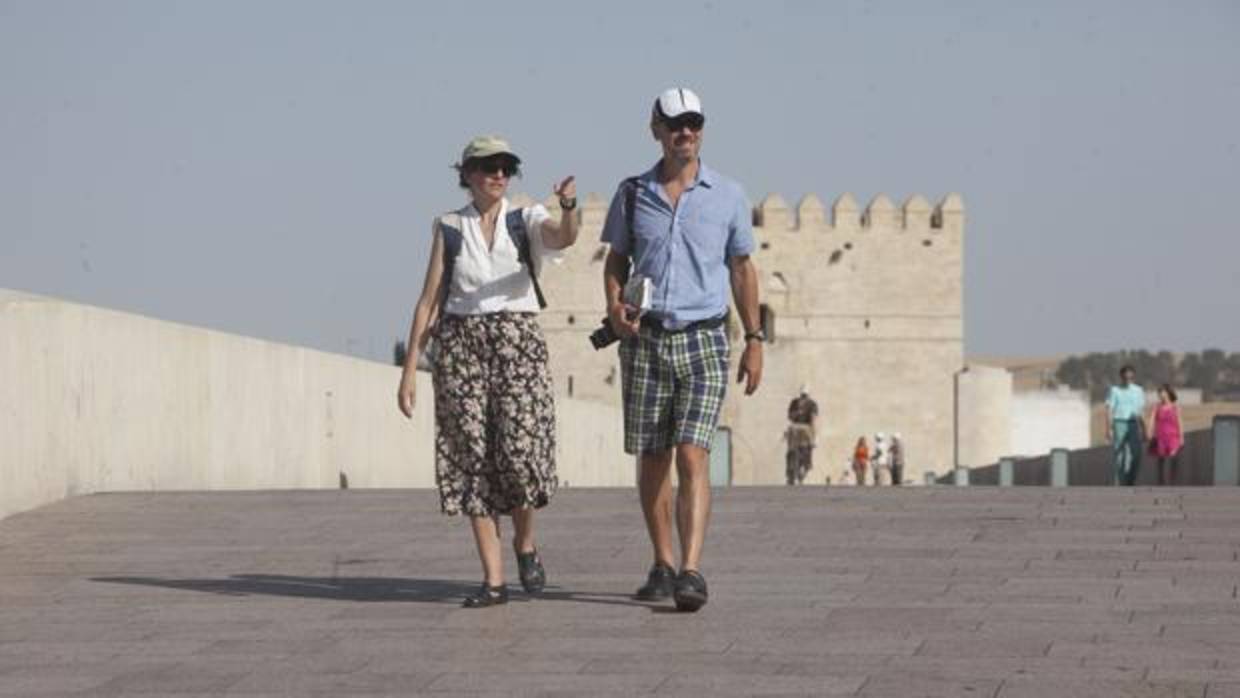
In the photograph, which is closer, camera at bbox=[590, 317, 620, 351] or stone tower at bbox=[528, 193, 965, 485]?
camera at bbox=[590, 317, 620, 351]

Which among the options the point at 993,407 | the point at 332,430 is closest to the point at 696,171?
the point at 332,430

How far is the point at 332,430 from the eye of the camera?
1962cm

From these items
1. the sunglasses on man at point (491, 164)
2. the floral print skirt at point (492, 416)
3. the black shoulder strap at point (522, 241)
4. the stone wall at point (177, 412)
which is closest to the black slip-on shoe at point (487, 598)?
the floral print skirt at point (492, 416)

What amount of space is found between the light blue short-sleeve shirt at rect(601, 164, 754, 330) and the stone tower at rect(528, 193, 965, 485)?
2825 inches

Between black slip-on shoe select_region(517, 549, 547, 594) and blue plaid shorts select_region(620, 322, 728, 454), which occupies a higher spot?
blue plaid shorts select_region(620, 322, 728, 454)

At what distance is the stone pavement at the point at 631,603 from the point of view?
23.9 feet

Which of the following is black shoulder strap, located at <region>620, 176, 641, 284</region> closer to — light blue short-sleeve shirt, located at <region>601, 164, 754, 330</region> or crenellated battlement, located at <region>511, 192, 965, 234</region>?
light blue short-sleeve shirt, located at <region>601, 164, 754, 330</region>

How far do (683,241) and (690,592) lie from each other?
1.13 meters

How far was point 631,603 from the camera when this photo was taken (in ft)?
29.7

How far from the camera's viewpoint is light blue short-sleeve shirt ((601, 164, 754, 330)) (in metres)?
8.96

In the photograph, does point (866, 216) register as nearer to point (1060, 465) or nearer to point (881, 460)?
point (881, 460)

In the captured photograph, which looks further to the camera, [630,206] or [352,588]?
[352,588]

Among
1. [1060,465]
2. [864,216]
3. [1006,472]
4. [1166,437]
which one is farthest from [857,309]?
[1166,437]

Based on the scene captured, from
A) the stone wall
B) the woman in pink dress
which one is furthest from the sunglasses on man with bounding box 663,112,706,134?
the woman in pink dress
